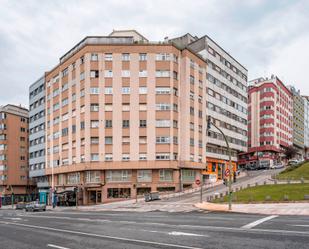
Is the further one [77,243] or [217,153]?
[217,153]

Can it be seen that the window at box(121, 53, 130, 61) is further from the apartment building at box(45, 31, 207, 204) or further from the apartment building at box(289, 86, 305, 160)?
the apartment building at box(289, 86, 305, 160)

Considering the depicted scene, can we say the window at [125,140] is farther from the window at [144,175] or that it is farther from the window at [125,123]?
the window at [144,175]

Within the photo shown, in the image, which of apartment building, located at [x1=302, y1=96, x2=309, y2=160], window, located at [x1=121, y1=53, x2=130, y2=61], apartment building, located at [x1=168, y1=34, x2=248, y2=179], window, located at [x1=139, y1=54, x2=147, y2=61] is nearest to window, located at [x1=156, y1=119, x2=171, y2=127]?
window, located at [x1=139, y1=54, x2=147, y2=61]

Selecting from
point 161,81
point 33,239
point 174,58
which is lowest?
point 33,239

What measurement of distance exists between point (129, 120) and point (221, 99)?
23.7 meters

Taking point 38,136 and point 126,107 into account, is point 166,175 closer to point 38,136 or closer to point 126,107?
point 126,107

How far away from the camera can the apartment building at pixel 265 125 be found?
95.6 m

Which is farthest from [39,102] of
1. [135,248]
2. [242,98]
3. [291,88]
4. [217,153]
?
[291,88]

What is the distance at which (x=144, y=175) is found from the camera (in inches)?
2111

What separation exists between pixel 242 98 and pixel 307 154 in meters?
65.1

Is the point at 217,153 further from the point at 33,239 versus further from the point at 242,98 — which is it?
the point at 33,239

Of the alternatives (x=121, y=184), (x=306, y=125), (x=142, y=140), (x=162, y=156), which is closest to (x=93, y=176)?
(x=121, y=184)

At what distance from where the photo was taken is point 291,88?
120 metres

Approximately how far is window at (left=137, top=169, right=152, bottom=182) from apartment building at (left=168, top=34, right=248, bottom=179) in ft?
45.5
